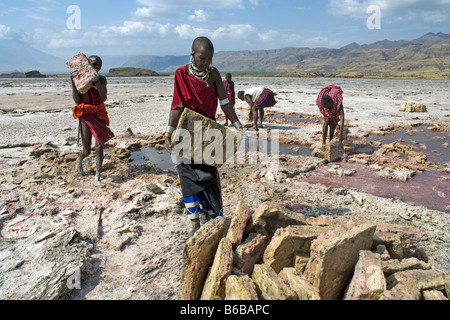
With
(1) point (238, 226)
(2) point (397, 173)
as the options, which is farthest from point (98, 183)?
(2) point (397, 173)

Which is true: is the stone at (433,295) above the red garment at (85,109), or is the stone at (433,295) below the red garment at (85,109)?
below

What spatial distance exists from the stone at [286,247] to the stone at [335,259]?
0.13 meters

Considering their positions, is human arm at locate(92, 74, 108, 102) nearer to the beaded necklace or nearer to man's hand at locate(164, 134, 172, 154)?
man's hand at locate(164, 134, 172, 154)

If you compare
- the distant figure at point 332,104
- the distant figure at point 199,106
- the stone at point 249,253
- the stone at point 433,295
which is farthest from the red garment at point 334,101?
the stone at point 433,295

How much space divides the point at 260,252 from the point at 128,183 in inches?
114

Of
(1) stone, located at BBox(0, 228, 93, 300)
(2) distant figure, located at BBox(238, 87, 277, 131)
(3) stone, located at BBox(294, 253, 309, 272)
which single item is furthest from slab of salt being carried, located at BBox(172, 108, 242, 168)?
(2) distant figure, located at BBox(238, 87, 277, 131)

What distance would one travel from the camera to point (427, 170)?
18.6 feet

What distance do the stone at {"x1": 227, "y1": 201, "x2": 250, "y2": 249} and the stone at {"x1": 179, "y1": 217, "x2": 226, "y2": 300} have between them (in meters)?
0.20

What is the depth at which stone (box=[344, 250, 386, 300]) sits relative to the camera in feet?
6.39

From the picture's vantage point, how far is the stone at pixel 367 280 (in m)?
1.95

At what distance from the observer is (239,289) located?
1.96 meters

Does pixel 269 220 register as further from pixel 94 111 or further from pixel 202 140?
pixel 94 111

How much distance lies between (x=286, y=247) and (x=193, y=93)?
1.65 m

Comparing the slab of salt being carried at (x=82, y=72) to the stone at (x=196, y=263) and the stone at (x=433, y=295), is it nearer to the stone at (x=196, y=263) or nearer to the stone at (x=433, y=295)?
the stone at (x=196, y=263)
